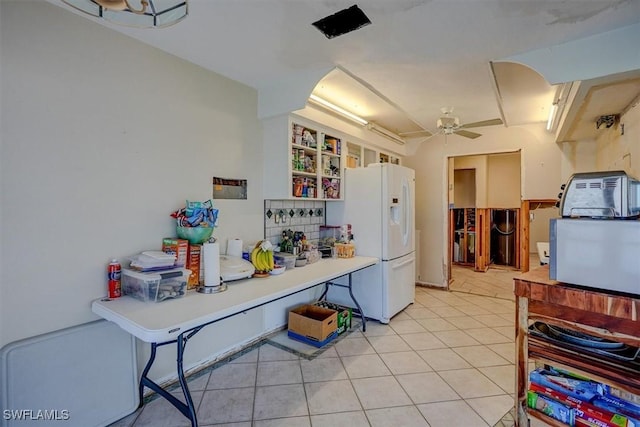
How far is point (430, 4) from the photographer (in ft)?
5.40

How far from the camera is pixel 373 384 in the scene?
2252mm

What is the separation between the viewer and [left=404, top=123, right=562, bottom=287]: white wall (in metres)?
4.00

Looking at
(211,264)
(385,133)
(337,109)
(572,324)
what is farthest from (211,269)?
(385,133)

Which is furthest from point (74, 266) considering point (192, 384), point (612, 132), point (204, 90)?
point (612, 132)

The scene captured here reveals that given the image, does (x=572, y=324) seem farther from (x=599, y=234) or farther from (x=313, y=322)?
(x=313, y=322)

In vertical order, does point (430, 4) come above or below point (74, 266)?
above

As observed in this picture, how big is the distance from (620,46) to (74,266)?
3.53m

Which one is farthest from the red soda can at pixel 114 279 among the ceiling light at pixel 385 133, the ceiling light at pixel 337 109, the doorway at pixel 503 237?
the doorway at pixel 503 237

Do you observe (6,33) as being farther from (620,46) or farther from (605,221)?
(620,46)

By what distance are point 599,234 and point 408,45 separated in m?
1.57

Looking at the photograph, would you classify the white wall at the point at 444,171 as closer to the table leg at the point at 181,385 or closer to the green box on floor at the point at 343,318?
the green box on floor at the point at 343,318

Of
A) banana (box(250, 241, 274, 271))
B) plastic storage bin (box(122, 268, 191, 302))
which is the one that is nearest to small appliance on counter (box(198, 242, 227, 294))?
plastic storage bin (box(122, 268, 191, 302))

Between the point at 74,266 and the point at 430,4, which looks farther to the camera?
the point at 74,266

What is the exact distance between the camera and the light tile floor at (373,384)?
6.20 feet
